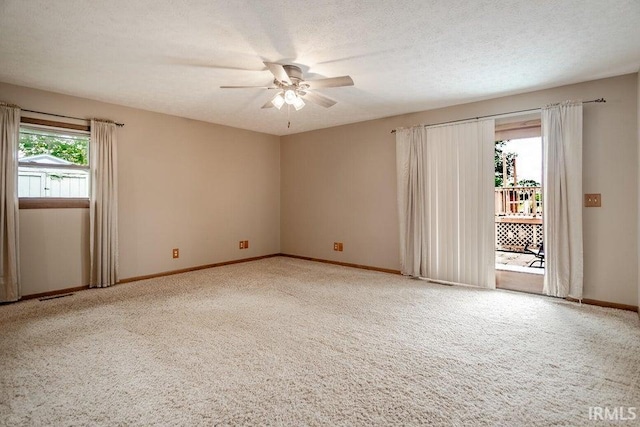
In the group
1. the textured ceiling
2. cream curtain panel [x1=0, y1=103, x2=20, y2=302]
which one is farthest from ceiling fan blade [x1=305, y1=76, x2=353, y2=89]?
cream curtain panel [x1=0, y1=103, x2=20, y2=302]

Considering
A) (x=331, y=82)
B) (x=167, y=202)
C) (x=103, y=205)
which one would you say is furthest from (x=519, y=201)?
(x=103, y=205)

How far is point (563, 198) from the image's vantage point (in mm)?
3506

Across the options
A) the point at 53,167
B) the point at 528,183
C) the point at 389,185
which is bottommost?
the point at 389,185

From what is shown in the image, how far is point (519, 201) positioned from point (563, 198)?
498 centimetres

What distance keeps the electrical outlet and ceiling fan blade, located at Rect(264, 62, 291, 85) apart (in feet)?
11.0

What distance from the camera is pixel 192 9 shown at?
2.16m

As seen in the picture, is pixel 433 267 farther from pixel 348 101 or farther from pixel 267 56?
pixel 267 56

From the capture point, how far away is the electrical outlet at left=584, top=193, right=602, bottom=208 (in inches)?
134

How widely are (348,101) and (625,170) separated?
3.07 metres

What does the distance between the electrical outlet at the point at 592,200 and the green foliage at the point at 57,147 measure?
5924 millimetres

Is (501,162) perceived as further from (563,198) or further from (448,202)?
(563,198)

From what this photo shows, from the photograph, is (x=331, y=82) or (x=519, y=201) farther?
(x=519, y=201)

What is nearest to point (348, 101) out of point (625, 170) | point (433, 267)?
point (433, 267)

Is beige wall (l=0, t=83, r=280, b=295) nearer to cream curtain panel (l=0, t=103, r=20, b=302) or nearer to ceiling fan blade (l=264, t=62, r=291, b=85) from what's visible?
cream curtain panel (l=0, t=103, r=20, b=302)
